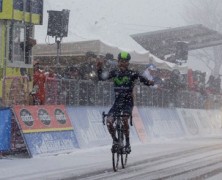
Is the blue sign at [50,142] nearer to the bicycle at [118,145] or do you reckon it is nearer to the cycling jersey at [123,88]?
the bicycle at [118,145]

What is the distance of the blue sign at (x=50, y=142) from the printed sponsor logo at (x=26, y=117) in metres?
0.31

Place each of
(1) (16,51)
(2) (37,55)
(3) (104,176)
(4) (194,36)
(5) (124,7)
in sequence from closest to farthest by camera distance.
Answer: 1. (3) (104,176)
2. (1) (16,51)
3. (2) (37,55)
4. (4) (194,36)
5. (5) (124,7)

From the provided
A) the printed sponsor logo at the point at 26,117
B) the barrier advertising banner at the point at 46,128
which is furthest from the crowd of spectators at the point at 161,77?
the printed sponsor logo at the point at 26,117

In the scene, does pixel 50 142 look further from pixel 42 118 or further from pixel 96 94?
pixel 96 94

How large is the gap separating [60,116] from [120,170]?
4901 mm

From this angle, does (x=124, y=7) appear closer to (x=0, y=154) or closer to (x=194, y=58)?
(x=194, y=58)

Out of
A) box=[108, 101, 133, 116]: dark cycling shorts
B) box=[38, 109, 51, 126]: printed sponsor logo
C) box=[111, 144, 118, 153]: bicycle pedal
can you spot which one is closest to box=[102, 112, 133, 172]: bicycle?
box=[111, 144, 118, 153]: bicycle pedal

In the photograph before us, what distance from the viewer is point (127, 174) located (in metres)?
11.4

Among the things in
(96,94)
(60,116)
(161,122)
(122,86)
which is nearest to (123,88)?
(122,86)

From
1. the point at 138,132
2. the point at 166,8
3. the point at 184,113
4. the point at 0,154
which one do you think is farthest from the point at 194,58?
the point at 0,154

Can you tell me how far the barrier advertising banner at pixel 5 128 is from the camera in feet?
46.6

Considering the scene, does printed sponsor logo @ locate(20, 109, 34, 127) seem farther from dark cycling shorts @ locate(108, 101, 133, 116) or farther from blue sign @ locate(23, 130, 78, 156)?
dark cycling shorts @ locate(108, 101, 133, 116)

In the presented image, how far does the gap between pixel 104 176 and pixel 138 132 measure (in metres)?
9.98

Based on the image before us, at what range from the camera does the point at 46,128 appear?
15.5m
